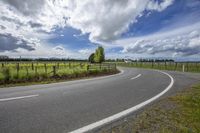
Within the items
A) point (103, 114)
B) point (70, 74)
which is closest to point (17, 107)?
point (103, 114)

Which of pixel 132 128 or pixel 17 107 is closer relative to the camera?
pixel 132 128

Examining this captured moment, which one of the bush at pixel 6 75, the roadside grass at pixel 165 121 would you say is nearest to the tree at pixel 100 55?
the bush at pixel 6 75

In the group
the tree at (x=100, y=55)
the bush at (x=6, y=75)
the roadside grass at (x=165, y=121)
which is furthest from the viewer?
the tree at (x=100, y=55)

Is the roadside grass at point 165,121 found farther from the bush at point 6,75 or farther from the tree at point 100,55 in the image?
the tree at point 100,55

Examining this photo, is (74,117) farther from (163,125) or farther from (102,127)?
(163,125)

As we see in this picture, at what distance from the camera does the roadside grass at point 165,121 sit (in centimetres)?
400

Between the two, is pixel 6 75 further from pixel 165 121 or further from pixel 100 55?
pixel 100 55

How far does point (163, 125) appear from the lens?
431 centimetres

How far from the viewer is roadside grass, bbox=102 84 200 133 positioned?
3998 millimetres

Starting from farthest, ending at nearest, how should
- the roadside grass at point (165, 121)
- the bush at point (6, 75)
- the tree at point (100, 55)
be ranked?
the tree at point (100, 55), the bush at point (6, 75), the roadside grass at point (165, 121)

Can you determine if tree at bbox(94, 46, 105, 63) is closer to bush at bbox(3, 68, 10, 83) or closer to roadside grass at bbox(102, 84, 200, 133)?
bush at bbox(3, 68, 10, 83)

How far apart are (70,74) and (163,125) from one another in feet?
49.4

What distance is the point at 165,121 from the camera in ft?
15.1

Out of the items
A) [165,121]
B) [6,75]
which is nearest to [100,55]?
[6,75]
